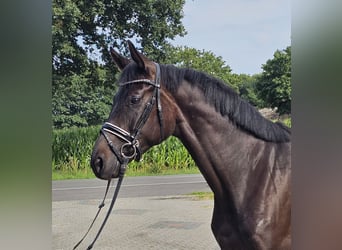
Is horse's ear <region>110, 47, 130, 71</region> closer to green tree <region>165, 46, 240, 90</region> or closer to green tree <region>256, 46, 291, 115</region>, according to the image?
green tree <region>165, 46, 240, 90</region>

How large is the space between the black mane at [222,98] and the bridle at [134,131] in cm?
9

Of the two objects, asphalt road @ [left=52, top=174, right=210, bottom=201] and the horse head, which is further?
asphalt road @ [left=52, top=174, right=210, bottom=201]

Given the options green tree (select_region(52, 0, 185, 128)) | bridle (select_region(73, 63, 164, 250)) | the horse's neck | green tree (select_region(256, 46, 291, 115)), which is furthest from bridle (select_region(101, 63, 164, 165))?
green tree (select_region(256, 46, 291, 115))

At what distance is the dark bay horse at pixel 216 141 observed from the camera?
1637mm

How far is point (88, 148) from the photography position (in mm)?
2719

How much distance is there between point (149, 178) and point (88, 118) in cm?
74

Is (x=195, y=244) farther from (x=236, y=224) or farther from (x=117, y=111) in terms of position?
(x=117, y=111)

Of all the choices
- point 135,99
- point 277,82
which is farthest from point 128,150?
point 277,82

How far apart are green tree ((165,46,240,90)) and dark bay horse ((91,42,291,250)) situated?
0.69 meters

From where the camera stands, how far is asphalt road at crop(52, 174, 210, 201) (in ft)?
9.18

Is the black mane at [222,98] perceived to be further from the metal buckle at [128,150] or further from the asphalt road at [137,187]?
the asphalt road at [137,187]

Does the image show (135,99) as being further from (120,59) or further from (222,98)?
(222,98)
